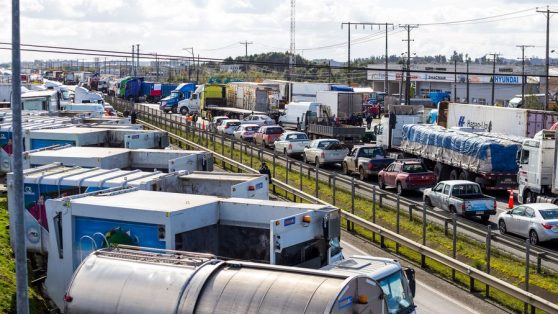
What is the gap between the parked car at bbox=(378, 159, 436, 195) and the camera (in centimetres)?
3309

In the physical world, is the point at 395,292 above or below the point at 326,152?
above

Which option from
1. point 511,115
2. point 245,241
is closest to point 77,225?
point 245,241

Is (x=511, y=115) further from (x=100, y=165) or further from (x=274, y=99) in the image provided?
(x=274, y=99)

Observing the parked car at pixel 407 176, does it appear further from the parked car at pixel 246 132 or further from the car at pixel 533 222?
the parked car at pixel 246 132

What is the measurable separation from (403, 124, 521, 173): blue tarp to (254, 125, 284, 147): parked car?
436 inches

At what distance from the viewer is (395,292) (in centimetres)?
1227

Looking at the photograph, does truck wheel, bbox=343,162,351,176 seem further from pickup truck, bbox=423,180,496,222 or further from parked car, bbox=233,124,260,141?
parked car, bbox=233,124,260,141

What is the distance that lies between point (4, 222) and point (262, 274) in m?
12.1

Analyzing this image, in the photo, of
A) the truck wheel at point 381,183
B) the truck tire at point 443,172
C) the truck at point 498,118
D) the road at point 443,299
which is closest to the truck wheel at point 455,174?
the truck tire at point 443,172

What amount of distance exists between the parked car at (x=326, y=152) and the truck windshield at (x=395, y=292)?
28.9 meters

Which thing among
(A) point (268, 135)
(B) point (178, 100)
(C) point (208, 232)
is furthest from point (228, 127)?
(C) point (208, 232)

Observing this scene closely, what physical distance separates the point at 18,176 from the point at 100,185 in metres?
7.30

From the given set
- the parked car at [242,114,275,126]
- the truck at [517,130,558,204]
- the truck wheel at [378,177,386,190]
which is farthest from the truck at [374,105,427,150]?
the truck at [517,130,558,204]

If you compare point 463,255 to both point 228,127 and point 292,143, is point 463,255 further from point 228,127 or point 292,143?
point 228,127
